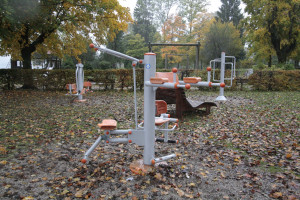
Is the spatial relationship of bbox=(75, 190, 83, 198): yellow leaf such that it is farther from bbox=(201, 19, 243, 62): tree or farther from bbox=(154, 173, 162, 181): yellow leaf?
bbox=(201, 19, 243, 62): tree

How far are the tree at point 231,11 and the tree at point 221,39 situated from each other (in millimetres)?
13515

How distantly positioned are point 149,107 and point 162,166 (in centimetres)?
99

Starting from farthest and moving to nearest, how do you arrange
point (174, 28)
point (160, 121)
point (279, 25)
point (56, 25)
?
point (174, 28) < point (279, 25) < point (56, 25) < point (160, 121)

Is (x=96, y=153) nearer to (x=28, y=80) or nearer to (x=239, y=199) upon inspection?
(x=239, y=199)

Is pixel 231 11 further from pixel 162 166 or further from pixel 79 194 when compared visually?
pixel 79 194

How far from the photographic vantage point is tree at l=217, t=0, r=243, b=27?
41.9 m

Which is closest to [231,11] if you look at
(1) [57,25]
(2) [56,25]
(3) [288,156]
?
(1) [57,25]

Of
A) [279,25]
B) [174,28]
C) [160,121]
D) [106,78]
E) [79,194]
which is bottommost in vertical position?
[79,194]

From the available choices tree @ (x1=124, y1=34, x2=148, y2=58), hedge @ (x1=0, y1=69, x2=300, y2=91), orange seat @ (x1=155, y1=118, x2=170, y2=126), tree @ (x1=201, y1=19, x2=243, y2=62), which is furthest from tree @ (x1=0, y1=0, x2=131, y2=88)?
tree @ (x1=124, y1=34, x2=148, y2=58)

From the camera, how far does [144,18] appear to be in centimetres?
Result: 4325

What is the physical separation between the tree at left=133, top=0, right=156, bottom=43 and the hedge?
2869 centimetres

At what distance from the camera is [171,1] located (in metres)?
38.0

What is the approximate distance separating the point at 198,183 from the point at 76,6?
1390cm

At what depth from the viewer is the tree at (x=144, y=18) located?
4162cm
